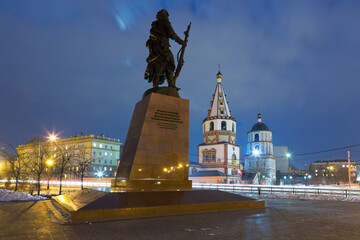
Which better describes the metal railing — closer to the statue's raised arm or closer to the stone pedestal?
the stone pedestal

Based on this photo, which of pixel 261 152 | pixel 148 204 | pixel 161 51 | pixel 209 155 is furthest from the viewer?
pixel 261 152

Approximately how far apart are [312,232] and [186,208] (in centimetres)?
409

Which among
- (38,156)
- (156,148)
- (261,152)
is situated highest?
(261,152)

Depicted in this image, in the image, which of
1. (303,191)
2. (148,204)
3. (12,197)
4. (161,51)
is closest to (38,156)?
(12,197)

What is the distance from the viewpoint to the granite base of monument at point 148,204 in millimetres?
8156

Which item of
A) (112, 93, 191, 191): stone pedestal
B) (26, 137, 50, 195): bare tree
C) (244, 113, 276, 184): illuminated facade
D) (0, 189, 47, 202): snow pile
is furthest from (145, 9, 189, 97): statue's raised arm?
(244, 113, 276, 184): illuminated facade

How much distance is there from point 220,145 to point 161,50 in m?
64.7

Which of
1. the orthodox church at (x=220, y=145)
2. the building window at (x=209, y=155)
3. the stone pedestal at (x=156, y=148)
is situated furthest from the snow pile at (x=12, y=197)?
the building window at (x=209, y=155)

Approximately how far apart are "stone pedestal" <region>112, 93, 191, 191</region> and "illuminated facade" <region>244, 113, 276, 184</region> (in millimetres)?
77202

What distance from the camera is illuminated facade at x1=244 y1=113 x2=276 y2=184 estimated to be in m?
87.7

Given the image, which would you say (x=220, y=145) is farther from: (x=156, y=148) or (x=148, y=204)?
(x=148, y=204)

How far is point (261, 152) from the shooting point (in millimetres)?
91938

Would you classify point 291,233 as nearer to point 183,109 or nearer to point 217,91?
point 183,109

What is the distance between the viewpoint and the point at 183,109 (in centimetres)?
1367
